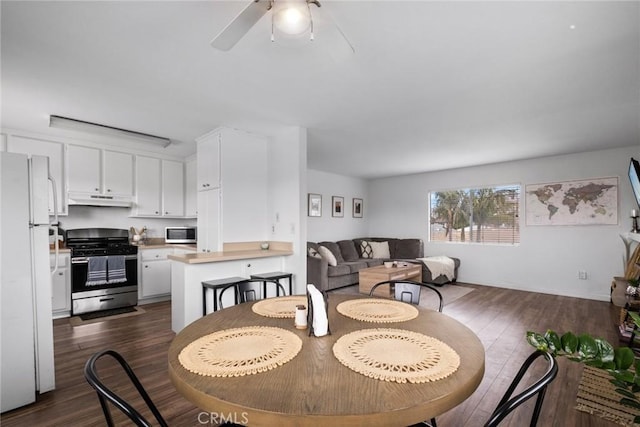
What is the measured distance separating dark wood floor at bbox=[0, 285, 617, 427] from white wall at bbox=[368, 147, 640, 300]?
15.9 inches

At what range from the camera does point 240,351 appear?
114cm

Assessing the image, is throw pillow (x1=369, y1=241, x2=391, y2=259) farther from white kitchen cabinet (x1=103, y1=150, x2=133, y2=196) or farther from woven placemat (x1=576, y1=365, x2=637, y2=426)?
white kitchen cabinet (x1=103, y1=150, x2=133, y2=196)

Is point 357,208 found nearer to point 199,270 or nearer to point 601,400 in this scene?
point 199,270

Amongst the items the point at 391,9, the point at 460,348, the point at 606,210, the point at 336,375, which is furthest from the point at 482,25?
the point at 606,210

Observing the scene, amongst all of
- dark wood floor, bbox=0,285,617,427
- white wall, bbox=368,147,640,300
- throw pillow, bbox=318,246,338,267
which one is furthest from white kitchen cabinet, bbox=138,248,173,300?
white wall, bbox=368,147,640,300

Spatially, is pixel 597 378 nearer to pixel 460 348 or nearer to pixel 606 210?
pixel 460 348

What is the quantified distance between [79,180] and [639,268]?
664 cm

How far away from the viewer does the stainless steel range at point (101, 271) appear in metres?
3.83

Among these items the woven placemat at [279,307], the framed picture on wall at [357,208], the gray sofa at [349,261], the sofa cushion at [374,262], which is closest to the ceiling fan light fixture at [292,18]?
the woven placemat at [279,307]

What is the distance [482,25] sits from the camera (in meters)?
1.76

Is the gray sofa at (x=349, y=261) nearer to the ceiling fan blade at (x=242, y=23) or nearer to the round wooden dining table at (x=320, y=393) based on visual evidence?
the round wooden dining table at (x=320, y=393)

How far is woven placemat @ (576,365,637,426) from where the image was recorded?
190 centimetres

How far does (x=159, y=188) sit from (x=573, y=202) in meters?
6.57

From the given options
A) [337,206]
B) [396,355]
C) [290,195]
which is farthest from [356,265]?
[396,355]
